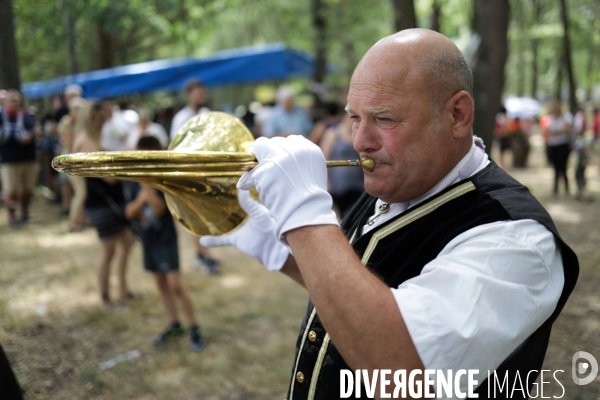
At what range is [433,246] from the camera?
1309 millimetres

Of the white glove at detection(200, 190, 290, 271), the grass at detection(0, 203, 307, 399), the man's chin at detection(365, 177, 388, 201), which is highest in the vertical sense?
the man's chin at detection(365, 177, 388, 201)

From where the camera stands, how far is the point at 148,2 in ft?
14.6

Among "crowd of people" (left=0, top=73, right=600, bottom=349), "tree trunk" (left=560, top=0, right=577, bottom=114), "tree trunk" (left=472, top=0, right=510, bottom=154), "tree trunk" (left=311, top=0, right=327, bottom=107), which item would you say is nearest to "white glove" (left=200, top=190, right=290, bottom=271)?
"crowd of people" (left=0, top=73, right=600, bottom=349)

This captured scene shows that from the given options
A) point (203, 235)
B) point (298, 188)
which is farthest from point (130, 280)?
point (298, 188)

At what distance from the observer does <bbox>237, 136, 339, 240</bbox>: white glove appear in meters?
1.23

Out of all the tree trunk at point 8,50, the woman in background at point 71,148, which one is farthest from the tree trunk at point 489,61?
the woman in background at point 71,148

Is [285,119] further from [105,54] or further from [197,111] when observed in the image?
[105,54]

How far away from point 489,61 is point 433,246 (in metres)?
4.25

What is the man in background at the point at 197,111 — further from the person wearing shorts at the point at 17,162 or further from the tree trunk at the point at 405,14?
the person wearing shorts at the point at 17,162

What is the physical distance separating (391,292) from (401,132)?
1.47ft

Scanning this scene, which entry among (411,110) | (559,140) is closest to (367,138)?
(411,110)

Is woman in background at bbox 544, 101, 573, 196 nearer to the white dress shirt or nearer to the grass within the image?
the grass

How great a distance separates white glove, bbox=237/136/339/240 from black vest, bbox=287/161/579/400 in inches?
9.7

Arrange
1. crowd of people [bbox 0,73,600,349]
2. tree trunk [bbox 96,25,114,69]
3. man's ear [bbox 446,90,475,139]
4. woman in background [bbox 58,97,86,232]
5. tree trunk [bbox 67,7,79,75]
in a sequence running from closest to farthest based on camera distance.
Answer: man's ear [bbox 446,90,475,139] → tree trunk [bbox 67,7,79,75] → crowd of people [bbox 0,73,600,349] → woman in background [bbox 58,97,86,232] → tree trunk [bbox 96,25,114,69]
